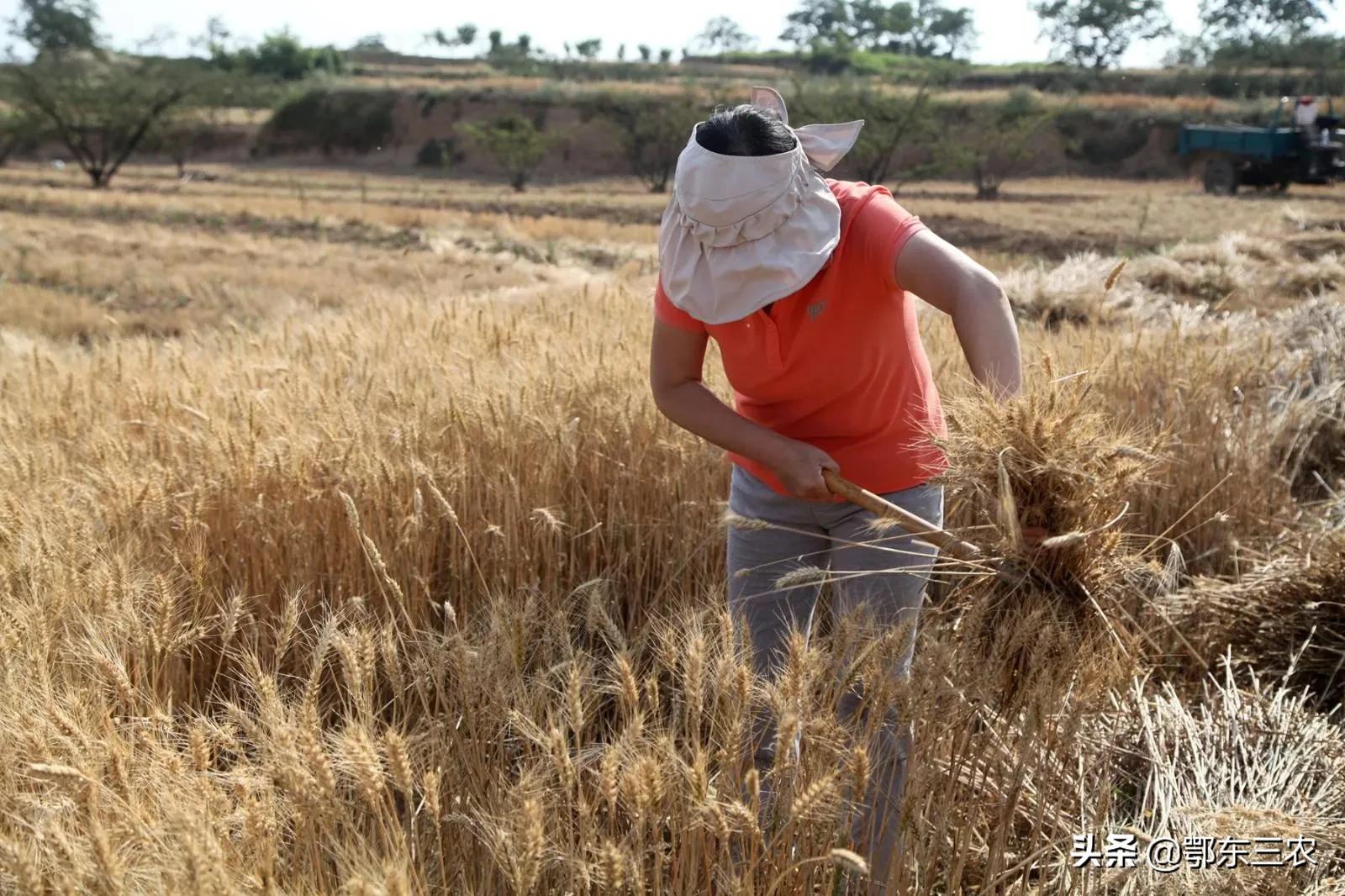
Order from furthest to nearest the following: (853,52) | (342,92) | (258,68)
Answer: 1. (258,68)
2. (853,52)
3. (342,92)

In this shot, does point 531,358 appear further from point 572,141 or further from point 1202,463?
point 572,141

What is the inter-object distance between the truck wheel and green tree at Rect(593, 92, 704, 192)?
67.3 feet

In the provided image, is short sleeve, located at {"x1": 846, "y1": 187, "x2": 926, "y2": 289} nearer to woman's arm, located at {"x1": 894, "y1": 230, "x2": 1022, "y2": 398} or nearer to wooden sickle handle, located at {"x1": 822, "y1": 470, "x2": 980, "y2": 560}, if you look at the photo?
woman's arm, located at {"x1": 894, "y1": 230, "x2": 1022, "y2": 398}

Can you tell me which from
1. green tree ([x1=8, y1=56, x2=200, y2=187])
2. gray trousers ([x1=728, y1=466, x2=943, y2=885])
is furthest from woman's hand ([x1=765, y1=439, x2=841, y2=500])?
green tree ([x1=8, y1=56, x2=200, y2=187])

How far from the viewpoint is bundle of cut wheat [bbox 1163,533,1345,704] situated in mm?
2594

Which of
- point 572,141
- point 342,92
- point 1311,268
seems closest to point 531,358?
point 1311,268

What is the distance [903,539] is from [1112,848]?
644 mm

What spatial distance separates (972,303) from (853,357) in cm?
25

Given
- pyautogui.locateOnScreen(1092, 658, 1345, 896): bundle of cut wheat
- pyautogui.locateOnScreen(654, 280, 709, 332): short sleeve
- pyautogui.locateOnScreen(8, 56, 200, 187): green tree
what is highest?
pyautogui.locateOnScreen(8, 56, 200, 187): green tree

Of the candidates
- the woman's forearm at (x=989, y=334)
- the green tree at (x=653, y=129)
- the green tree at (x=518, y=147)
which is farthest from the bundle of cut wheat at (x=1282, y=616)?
the green tree at (x=653, y=129)

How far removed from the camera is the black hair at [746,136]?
71.7 inches

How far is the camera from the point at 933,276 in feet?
5.84

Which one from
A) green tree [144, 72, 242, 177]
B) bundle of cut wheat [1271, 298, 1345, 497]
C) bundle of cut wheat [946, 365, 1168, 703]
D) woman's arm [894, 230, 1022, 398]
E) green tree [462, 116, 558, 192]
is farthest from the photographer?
green tree [144, 72, 242, 177]

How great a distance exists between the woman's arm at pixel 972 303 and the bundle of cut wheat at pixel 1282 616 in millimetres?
1153
